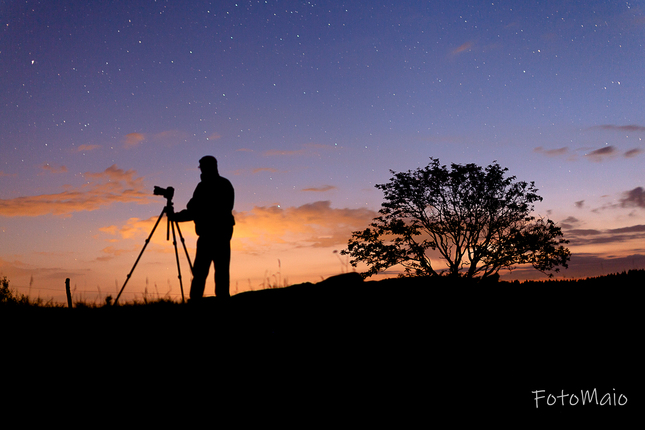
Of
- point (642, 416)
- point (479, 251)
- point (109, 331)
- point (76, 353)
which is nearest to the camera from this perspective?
point (642, 416)

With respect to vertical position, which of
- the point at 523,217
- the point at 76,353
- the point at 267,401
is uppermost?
the point at 523,217

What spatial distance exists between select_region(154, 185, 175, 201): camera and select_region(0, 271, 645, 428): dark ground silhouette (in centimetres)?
212

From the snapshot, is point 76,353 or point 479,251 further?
point 479,251

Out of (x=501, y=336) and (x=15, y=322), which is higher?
(x=15, y=322)

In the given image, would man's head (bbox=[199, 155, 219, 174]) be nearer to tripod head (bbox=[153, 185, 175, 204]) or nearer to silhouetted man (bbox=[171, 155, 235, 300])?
silhouetted man (bbox=[171, 155, 235, 300])

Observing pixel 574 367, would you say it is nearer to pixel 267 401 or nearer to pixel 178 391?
pixel 267 401

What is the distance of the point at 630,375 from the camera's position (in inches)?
173

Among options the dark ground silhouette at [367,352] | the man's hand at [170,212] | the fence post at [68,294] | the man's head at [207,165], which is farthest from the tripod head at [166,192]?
Answer: the fence post at [68,294]

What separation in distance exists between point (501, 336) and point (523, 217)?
23221 mm

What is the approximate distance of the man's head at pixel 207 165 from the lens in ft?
25.5

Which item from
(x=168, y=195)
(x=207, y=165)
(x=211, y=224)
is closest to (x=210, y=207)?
(x=211, y=224)

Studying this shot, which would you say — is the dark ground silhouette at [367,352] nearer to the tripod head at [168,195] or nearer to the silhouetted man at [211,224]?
the silhouetted man at [211,224]

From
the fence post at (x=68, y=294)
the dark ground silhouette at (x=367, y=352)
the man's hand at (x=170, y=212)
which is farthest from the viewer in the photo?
the fence post at (x=68, y=294)

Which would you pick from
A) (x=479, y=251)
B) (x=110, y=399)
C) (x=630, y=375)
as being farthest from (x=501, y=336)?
(x=479, y=251)
